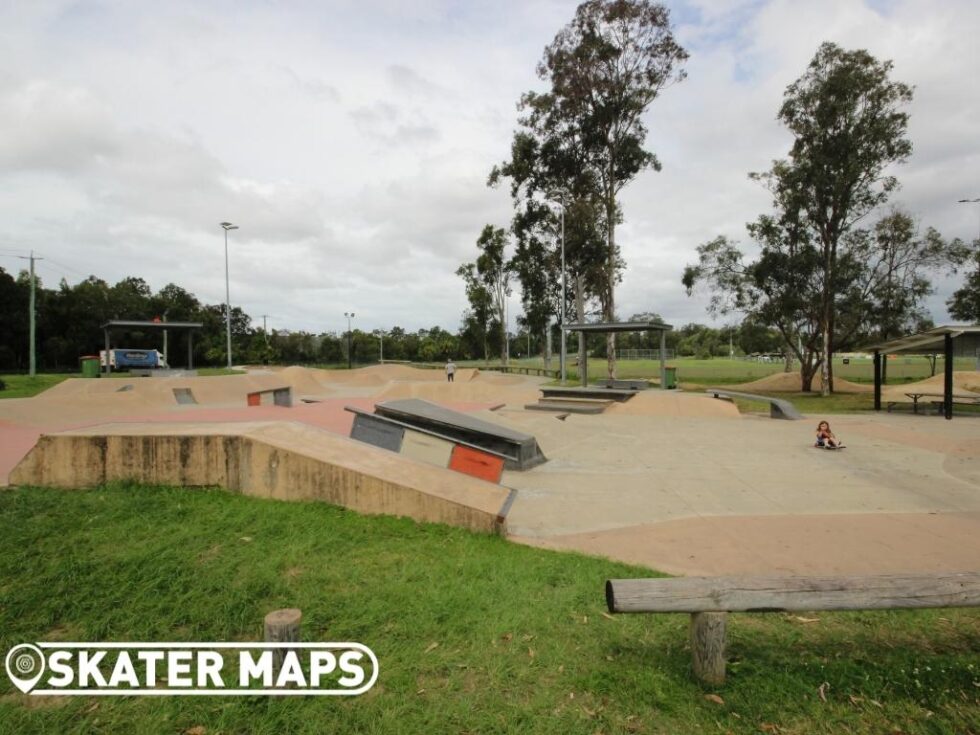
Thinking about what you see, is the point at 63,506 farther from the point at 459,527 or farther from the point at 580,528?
the point at 580,528

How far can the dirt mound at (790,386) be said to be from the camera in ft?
85.6

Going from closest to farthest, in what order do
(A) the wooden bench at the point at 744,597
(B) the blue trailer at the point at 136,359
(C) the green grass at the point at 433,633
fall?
(C) the green grass at the point at 433,633
(A) the wooden bench at the point at 744,597
(B) the blue trailer at the point at 136,359

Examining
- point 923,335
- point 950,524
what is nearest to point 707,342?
point 923,335

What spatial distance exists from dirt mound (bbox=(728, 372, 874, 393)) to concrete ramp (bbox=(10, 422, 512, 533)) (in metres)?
26.0

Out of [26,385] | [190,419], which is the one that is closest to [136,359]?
[26,385]

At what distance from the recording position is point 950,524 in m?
5.36

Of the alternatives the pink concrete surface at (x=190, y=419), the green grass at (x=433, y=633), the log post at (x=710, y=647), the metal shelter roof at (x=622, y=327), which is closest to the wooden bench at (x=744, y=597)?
the log post at (x=710, y=647)

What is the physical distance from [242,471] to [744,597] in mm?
4282

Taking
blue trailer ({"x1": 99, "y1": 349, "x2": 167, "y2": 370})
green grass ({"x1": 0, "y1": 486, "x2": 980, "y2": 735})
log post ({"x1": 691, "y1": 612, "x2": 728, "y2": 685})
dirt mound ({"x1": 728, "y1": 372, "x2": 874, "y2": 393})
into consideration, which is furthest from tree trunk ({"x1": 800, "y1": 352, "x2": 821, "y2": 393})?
blue trailer ({"x1": 99, "y1": 349, "x2": 167, "y2": 370})

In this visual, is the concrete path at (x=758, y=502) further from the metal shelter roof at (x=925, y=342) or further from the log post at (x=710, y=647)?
the metal shelter roof at (x=925, y=342)

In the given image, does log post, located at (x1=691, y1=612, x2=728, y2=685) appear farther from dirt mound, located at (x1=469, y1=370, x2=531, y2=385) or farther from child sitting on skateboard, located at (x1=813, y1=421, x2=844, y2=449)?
dirt mound, located at (x1=469, y1=370, x2=531, y2=385)

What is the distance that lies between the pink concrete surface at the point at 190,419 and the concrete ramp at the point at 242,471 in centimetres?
253

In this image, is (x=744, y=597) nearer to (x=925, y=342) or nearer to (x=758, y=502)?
(x=758, y=502)

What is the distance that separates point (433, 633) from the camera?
2.99 metres
